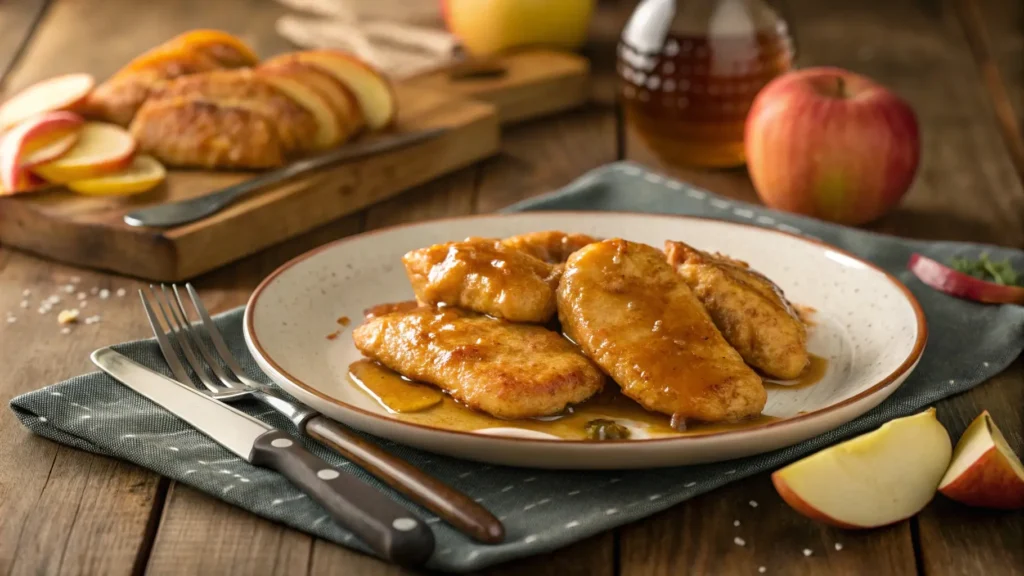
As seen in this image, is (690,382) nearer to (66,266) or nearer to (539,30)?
(66,266)

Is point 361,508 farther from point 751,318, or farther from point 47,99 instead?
point 47,99

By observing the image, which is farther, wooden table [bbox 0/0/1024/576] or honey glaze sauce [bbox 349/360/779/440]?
honey glaze sauce [bbox 349/360/779/440]

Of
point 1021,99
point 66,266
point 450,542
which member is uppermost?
point 450,542

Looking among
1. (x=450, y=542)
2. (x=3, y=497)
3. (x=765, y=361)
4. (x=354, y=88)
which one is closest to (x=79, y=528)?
(x=3, y=497)

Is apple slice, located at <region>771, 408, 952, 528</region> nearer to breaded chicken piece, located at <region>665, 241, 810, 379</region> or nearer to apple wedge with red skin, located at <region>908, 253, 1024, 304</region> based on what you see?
breaded chicken piece, located at <region>665, 241, 810, 379</region>

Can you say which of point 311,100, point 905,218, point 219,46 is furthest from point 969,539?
point 219,46

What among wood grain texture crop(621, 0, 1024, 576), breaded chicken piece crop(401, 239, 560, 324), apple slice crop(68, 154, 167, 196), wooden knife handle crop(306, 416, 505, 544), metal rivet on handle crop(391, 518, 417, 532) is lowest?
wood grain texture crop(621, 0, 1024, 576)

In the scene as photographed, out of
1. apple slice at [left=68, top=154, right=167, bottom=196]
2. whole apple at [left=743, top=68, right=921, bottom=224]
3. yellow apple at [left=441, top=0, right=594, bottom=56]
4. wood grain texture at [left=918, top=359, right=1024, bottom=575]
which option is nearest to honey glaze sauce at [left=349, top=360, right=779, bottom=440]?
wood grain texture at [left=918, top=359, right=1024, bottom=575]

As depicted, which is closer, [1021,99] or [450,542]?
[450,542]
